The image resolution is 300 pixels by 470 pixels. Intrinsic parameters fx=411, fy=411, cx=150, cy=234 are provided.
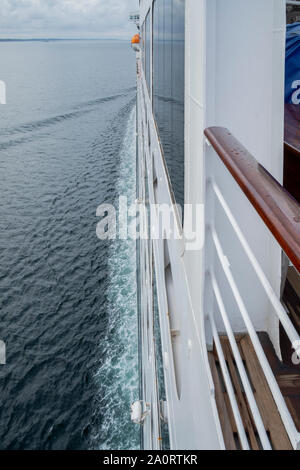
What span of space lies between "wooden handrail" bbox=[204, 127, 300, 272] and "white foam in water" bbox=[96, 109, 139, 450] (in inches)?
194

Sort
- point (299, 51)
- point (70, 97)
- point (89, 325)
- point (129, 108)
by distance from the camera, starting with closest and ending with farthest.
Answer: point (299, 51), point (89, 325), point (129, 108), point (70, 97)

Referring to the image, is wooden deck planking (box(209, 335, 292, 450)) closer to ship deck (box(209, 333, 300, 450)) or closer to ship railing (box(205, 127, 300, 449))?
ship deck (box(209, 333, 300, 450))

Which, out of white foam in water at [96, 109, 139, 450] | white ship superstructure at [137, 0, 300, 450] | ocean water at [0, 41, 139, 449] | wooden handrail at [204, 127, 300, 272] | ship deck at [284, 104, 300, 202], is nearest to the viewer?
wooden handrail at [204, 127, 300, 272]

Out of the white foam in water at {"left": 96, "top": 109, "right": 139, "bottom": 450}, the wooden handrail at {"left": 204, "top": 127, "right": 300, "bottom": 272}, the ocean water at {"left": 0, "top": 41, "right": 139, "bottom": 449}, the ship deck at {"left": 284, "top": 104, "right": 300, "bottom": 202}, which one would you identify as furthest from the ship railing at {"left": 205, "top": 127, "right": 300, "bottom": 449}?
the ocean water at {"left": 0, "top": 41, "right": 139, "bottom": 449}

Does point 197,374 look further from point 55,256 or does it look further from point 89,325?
point 55,256

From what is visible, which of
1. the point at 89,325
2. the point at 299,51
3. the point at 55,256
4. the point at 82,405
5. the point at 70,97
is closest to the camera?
the point at 299,51

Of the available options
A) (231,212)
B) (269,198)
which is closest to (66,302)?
(231,212)

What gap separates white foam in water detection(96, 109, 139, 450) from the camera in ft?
17.8

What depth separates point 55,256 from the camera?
9.47 m

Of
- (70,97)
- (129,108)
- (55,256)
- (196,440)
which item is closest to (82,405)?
(55,256)

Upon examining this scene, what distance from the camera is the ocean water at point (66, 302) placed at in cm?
599

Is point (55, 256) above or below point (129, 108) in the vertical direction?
below

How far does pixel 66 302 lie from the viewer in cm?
823
